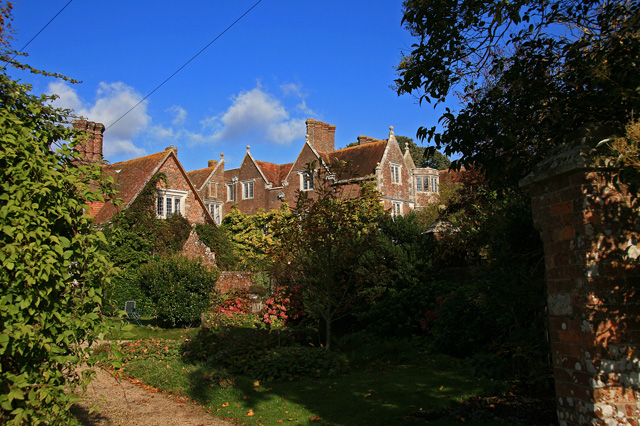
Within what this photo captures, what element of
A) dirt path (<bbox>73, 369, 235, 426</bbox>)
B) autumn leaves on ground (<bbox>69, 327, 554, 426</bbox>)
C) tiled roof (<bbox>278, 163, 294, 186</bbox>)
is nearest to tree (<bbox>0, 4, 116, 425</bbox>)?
autumn leaves on ground (<bbox>69, 327, 554, 426</bbox>)

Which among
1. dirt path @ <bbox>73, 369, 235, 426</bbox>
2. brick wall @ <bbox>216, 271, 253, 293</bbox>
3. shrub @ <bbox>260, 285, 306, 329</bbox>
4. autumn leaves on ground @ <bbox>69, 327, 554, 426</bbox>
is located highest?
brick wall @ <bbox>216, 271, 253, 293</bbox>

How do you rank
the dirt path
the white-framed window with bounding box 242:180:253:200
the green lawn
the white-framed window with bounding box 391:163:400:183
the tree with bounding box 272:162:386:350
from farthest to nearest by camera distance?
the white-framed window with bounding box 242:180:253:200 → the white-framed window with bounding box 391:163:400:183 → the tree with bounding box 272:162:386:350 → the dirt path → the green lawn

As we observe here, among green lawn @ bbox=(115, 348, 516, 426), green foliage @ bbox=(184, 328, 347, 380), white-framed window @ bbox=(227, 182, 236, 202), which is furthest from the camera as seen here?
white-framed window @ bbox=(227, 182, 236, 202)

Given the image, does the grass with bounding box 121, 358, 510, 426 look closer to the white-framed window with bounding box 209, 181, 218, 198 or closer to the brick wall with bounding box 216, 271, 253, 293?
the brick wall with bounding box 216, 271, 253, 293

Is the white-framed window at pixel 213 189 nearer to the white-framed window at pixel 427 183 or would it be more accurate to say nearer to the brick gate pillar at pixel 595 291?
the white-framed window at pixel 427 183

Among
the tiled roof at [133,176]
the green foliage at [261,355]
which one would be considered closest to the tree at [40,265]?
the green foliage at [261,355]

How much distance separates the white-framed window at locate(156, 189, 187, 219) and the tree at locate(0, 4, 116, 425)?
85.3 ft

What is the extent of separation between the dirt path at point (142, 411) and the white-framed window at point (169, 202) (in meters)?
21.4

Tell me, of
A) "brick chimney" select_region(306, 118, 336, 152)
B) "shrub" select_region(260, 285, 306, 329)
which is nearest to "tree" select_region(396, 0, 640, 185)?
"shrub" select_region(260, 285, 306, 329)

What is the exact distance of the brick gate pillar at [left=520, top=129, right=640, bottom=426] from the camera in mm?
4117

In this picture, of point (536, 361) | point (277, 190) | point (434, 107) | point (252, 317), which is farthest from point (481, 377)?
point (277, 190)

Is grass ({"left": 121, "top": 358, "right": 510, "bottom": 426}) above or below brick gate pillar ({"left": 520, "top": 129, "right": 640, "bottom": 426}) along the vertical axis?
below

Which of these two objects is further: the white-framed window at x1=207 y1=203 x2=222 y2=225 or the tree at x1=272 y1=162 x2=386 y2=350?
the white-framed window at x1=207 y1=203 x2=222 y2=225

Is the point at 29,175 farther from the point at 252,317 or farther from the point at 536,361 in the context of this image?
the point at 252,317
